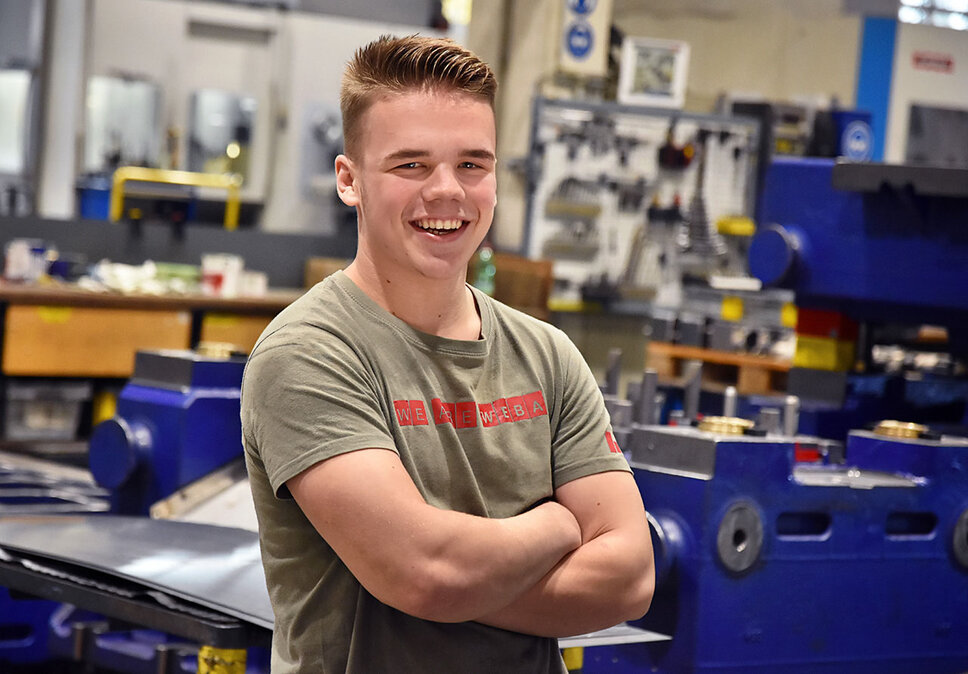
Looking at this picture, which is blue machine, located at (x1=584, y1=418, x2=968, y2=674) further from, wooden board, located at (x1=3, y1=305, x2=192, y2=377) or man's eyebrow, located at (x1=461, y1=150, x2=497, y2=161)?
wooden board, located at (x1=3, y1=305, x2=192, y2=377)

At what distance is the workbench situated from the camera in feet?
18.6

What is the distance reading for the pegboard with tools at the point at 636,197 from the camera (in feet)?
21.9

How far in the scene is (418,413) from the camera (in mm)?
1263

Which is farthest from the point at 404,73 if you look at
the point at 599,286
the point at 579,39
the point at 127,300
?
the point at 579,39

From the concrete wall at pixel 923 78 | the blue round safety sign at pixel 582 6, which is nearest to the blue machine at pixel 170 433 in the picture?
the blue round safety sign at pixel 582 6

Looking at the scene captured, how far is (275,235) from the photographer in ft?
22.5

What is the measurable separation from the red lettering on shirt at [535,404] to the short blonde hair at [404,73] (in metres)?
0.31

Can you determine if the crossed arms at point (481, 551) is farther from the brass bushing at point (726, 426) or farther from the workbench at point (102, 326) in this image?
the workbench at point (102, 326)

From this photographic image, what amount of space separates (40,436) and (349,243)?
2118 millimetres

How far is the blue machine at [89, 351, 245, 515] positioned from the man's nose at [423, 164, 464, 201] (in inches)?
48.4

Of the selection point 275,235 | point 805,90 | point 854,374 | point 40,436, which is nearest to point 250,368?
point 854,374

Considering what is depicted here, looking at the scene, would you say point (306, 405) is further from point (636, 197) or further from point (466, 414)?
point (636, 197)

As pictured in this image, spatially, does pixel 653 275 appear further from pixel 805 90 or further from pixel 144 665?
pixel 144 665

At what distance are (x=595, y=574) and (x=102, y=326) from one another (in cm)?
Result: 492
